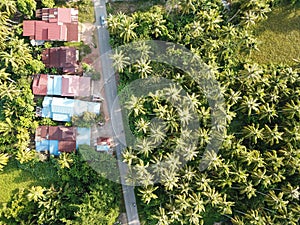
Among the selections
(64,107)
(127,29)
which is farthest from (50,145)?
(127,29)

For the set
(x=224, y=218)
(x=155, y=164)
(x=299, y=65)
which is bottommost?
(x=224, y=218)

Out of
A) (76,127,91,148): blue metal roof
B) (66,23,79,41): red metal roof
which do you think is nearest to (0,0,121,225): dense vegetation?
(76,127,91,148): blue metal roof

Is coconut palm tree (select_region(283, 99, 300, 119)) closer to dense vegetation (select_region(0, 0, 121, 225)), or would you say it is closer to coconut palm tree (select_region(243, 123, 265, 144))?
coconut palm tree (select_region(243, 123, 265, 144))

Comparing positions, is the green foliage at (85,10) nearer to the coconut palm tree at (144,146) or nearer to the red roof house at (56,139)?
the red roof house at (56,139)

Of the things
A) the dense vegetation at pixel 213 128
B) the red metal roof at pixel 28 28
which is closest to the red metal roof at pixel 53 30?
the red metal roof at pixel 28 28

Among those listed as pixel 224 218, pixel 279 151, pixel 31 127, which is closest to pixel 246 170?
pixel 279 151

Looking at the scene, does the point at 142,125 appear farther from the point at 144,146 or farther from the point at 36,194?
the point at 36,194

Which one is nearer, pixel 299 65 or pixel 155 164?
pixel 155 164

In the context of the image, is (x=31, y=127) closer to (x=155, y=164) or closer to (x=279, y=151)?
(x=155, y=164)
